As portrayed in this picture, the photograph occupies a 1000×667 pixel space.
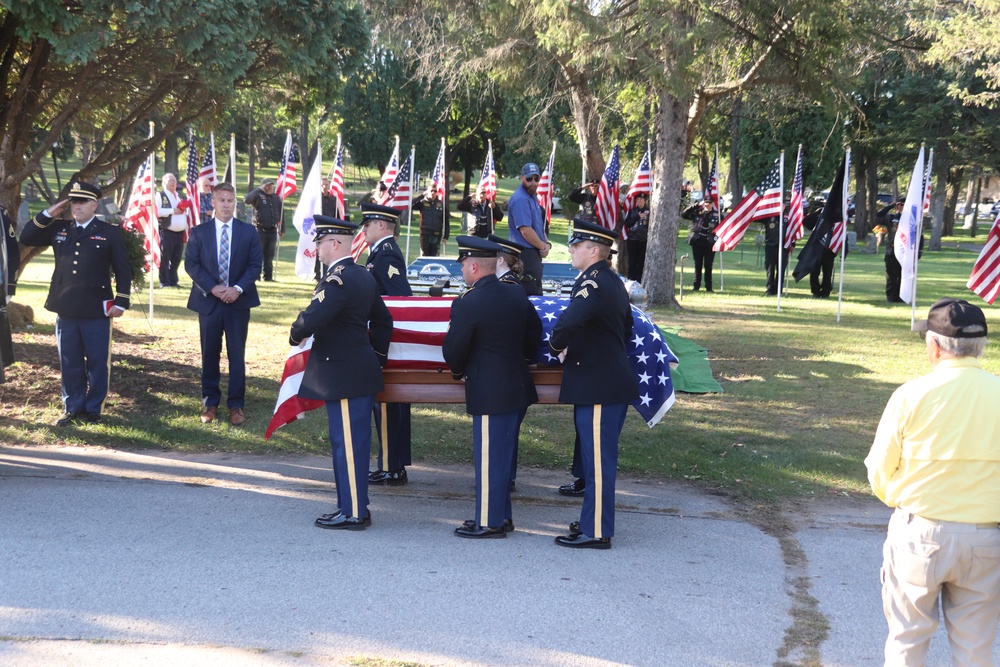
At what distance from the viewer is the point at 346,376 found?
5.70 metres

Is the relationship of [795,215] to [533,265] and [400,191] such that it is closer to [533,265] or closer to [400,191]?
[400,191]

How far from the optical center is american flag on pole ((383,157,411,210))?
17150 mm

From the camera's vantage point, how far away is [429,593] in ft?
15.8

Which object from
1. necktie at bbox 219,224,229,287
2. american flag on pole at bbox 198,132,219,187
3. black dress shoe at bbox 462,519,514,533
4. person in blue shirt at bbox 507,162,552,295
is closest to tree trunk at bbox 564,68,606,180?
american flag on pole at bbox 198,132,219,187

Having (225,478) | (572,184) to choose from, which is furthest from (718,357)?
(572,184)

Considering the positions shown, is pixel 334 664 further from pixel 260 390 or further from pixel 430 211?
pixel 430 211

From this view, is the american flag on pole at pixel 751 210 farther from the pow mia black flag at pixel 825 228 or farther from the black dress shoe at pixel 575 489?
the black dress shoe at pixel 575 489

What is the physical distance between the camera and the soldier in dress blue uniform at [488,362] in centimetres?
559

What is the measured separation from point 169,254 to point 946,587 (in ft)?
51.1

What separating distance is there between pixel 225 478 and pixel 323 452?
0.95 meters

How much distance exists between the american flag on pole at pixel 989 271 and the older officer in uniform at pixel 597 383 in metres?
8.40

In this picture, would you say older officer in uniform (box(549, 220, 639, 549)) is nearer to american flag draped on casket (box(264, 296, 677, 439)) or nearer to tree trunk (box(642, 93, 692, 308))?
american flag draped on casket (box(264, 296, 677, 439))

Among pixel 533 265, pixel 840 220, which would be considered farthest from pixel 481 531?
pixel 840 220

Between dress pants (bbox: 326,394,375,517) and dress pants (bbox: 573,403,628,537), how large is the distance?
50.0 inches
